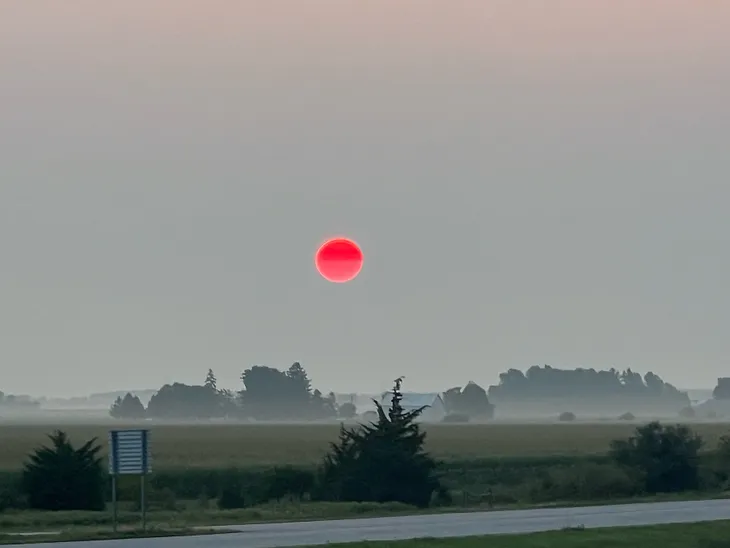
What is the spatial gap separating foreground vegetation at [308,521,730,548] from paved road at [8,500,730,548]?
107cm

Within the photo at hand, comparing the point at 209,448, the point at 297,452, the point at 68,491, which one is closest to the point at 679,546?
the point at 68,491

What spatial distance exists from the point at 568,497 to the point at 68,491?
14890 mm

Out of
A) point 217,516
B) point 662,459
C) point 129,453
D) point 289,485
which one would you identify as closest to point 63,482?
point 217,516

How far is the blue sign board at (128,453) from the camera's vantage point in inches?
1191

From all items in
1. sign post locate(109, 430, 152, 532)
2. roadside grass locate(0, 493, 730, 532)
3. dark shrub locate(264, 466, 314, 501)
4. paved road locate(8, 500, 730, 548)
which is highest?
dark shrub locate(264, 466, 314, 501)

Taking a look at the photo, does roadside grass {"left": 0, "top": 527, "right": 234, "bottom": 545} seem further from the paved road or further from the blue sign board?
the blue sign board

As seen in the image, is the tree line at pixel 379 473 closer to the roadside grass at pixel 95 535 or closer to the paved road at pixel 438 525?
the paved road at pixel 438 525

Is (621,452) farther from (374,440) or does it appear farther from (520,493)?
(374,440)

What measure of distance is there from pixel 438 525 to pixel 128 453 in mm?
6785

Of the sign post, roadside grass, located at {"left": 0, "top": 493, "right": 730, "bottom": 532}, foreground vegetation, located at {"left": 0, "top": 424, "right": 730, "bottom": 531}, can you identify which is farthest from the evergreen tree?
the sign post

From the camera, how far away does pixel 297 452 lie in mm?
81875

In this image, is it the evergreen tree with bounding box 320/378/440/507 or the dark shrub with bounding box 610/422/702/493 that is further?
the dark shrub with bounding box 610/422/702/493

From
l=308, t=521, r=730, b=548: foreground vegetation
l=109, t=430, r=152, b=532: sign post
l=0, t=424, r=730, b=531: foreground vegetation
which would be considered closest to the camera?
l=308, t=521, r=730, b=548: foreground vegetation

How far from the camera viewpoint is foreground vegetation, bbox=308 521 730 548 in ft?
86.8
